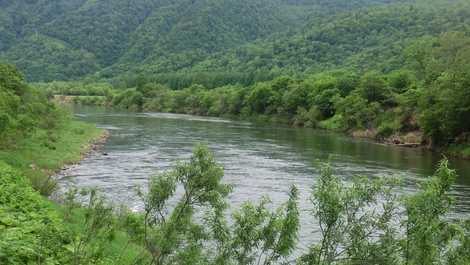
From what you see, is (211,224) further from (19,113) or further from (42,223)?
(19,113)

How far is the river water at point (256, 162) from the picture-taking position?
118ft

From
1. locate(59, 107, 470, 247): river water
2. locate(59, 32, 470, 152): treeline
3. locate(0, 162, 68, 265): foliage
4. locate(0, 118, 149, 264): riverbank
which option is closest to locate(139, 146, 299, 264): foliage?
locate(0, 118, 149, 264): riverbank

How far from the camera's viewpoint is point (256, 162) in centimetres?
5078

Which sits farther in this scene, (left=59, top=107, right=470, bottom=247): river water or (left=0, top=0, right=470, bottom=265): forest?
(left=59, top=107, right=470, bottom=247): river water

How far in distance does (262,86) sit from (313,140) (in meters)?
59.8

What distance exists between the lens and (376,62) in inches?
6506

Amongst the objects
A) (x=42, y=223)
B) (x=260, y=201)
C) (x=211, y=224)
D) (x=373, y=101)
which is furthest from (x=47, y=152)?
(x=373, y=101)

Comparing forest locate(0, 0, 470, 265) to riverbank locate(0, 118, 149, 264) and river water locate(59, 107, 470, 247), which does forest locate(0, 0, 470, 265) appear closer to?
riverbank locate(0, 118, 149, 264)

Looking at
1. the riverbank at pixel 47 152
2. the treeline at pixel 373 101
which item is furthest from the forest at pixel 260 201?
the treeline at pixel 373 101

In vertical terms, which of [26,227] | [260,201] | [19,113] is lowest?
[26,227]

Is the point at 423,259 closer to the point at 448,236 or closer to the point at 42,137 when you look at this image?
the point at 448,236

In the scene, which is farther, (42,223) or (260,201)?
(42,223)

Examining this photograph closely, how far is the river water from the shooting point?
35844mm

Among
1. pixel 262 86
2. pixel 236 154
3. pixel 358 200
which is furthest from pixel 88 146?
pixel 262 86
